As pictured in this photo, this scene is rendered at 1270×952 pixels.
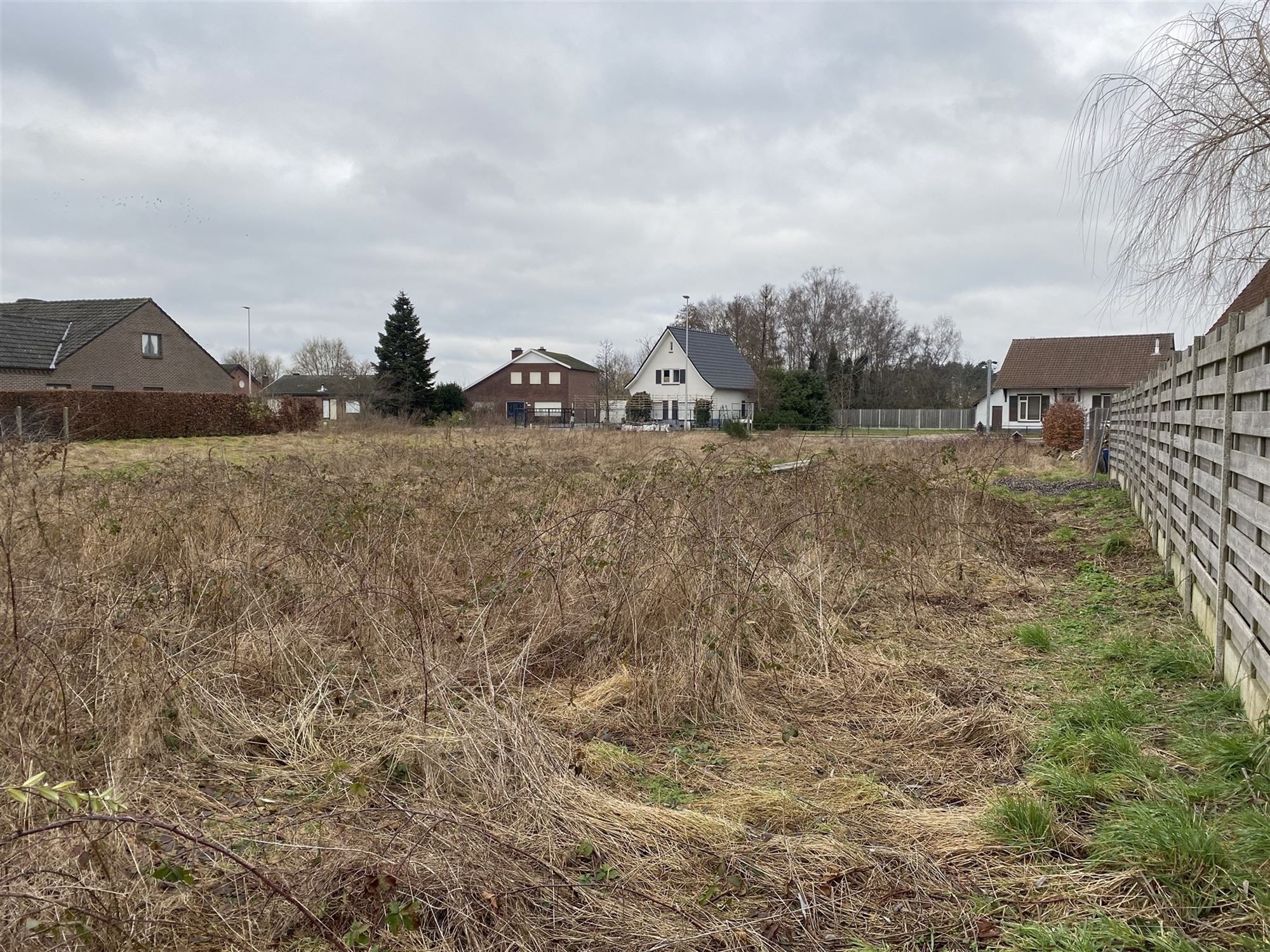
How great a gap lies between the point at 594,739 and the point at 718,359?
5648 cm

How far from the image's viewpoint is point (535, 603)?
5637 mm

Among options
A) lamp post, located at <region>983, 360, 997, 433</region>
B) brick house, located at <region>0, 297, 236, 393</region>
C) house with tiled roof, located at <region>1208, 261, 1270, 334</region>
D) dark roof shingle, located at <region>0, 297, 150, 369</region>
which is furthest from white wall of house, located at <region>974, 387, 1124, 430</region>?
dark roof shingle, located at <region>0, 297, 150, 369</region>

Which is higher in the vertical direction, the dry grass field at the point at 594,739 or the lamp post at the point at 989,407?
the lamp post at the point at 989,407

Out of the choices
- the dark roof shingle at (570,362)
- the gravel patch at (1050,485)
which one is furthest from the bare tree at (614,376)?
the gravel patch at (1050,485)

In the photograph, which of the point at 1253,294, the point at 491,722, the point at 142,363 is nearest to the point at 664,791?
the point at 491,722

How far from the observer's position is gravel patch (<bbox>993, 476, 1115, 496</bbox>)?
14.7 m

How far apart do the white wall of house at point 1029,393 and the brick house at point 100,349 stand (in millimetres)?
38683

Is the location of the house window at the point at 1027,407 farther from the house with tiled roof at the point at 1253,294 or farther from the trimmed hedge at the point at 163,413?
the house with tiled roof at the point at 1253,294

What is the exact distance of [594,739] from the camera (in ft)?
13.7

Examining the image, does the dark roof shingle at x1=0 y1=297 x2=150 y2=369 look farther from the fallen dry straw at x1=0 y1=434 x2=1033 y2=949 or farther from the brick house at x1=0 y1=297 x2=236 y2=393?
the fallen dry straw at x1=0 y1=434 x2=1033 y2=949

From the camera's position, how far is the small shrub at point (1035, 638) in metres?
5.50

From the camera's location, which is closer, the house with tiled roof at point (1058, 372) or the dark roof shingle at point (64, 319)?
the dark roof shingle at point (64, 319)

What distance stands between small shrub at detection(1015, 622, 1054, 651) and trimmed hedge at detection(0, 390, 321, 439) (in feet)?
78.0

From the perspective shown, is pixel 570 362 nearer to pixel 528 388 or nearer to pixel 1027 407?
pixel 528 388
